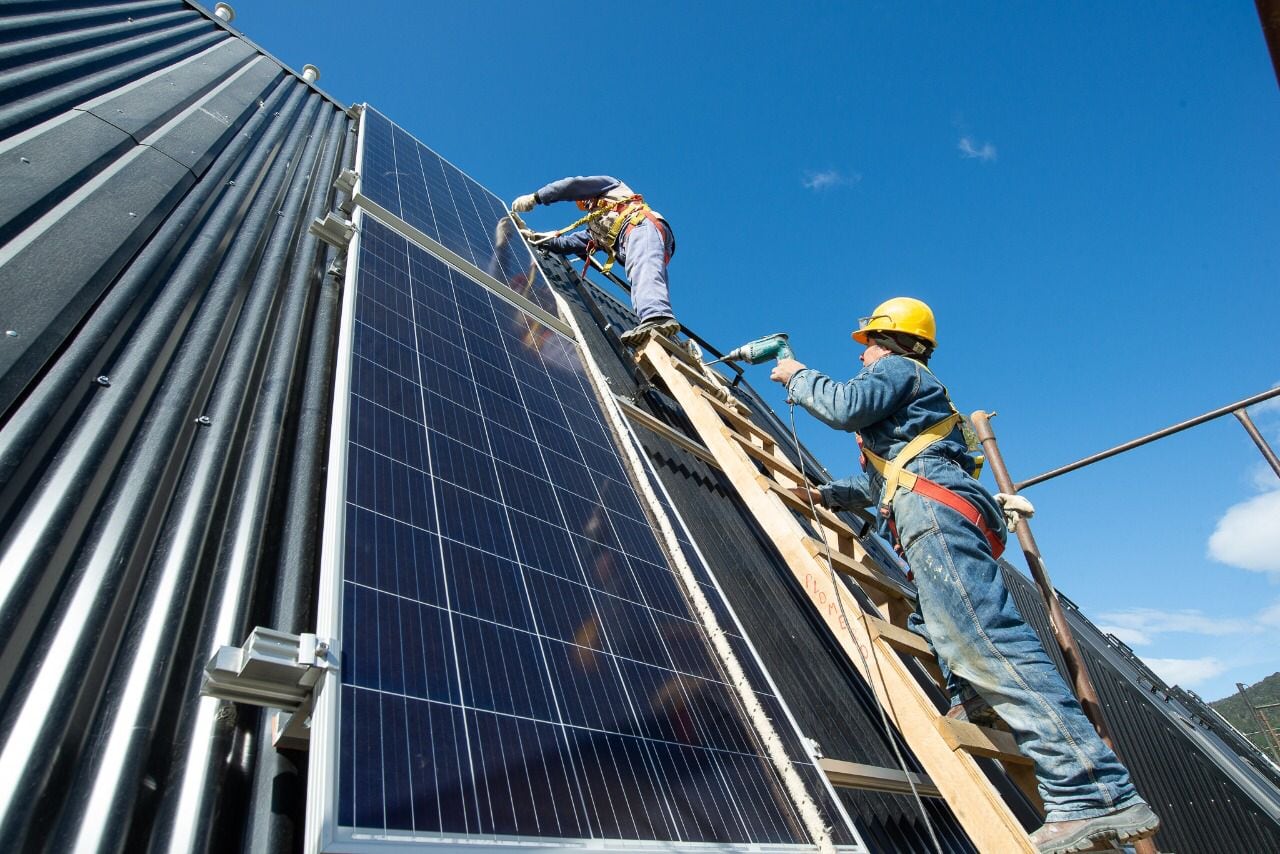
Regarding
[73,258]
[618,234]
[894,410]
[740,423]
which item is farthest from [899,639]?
[618,234]

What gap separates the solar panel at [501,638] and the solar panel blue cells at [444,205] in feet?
5.14

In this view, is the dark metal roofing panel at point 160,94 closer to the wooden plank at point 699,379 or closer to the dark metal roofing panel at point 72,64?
the dark metal roofing panel at point 72,64

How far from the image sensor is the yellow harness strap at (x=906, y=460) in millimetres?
3821

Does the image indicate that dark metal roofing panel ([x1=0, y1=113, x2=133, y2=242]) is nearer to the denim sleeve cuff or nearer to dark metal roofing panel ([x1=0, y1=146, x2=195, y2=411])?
dark metal roofing panel ([x1=0, y1=146, x2=195, y2=411])

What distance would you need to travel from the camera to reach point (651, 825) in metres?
2.04

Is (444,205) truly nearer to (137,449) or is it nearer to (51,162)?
(51,162)

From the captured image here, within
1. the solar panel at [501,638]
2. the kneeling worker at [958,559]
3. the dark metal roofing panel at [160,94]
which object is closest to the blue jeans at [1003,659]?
the kneeling worker at [958,559]

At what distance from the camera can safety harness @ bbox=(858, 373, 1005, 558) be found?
357 cm

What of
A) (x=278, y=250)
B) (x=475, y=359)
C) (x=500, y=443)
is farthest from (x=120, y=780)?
(x=278, y=250)

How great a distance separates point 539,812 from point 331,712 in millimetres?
625

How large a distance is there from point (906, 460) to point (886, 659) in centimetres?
112

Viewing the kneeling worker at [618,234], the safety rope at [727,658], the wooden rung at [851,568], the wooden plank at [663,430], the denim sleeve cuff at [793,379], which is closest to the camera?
the safety rope at [727,658]

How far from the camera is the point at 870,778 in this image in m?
3.27

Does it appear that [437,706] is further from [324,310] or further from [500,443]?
[324,310]
